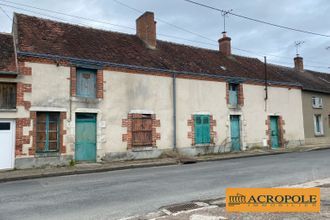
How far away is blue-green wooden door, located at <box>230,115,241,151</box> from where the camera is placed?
1814 cm

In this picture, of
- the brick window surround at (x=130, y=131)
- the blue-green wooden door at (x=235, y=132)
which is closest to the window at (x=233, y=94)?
the blue-green wooden door at (x=235, y=132)

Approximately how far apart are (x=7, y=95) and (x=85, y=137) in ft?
11.8

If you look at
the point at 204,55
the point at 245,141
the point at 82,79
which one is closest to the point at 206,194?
the point at 82,79

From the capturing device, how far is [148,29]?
60.3ft

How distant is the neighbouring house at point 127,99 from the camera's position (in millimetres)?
12367

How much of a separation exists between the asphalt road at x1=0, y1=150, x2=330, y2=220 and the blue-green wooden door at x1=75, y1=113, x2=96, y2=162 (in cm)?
365

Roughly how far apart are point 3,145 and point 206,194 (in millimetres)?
8747

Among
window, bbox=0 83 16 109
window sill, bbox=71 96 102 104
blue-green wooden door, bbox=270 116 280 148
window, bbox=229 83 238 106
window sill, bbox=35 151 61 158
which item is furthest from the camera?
blue-green wooden door, bbox=270 116 280 148

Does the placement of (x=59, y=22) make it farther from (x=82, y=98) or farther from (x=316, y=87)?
(x=316, y=87)

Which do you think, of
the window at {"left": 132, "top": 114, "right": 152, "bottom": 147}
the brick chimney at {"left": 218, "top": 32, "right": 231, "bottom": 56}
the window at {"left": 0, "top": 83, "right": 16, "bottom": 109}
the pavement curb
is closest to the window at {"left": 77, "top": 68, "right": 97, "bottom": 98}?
the window at {"left": 132, "top": 114, "right": 152, "bottom": 147}

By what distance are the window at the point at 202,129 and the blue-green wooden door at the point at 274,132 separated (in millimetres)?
5663

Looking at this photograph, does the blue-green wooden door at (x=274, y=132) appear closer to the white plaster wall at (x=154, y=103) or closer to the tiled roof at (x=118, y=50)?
the white plaster wall at (x=154, y=103)

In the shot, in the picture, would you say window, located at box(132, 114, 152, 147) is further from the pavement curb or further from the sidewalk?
the pavement curb

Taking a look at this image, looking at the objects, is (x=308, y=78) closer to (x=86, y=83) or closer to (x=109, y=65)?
(x=109, y=65)
